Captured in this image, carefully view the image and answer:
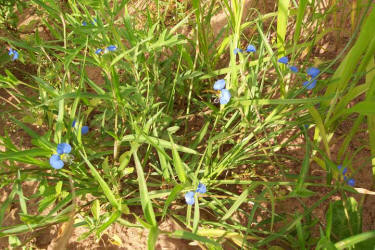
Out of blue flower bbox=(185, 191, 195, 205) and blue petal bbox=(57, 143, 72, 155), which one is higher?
blue petal bbox=(57, 143, 72, 155)

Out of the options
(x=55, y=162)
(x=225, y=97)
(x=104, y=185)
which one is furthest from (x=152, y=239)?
(x=225, y=97)

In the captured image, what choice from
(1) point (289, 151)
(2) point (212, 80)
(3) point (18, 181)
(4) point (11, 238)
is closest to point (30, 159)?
(3) point (18, 181)

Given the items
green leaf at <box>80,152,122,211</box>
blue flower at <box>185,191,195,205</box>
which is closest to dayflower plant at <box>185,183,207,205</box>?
blue flower at <box>185,191,195,205</box>

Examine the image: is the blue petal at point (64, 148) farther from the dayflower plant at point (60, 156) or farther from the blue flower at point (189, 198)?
the blue flower at point (189, 198)

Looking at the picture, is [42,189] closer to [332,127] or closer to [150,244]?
[150,244]

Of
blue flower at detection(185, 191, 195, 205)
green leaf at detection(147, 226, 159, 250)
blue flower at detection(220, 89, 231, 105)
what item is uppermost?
blue flower at detection(220, 89, 231, 105)

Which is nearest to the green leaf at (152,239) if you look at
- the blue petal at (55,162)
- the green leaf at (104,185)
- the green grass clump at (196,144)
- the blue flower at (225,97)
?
the green grass clump at (196,144)

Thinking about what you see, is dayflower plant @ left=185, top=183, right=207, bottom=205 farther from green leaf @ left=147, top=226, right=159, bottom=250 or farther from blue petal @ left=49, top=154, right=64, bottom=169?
blue petal @ left=49, top=154, right=64, bottom=169
